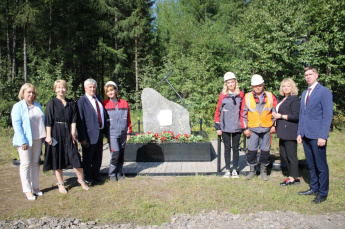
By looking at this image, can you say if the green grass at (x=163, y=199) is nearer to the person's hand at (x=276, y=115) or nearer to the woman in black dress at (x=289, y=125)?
the woman in black dress at (x=289, y=125)

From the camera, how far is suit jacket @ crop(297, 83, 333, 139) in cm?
363

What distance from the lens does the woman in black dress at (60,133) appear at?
402 centimetres

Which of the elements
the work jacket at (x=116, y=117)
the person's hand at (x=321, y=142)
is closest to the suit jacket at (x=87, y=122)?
the work jacket at (x=116, y=117)

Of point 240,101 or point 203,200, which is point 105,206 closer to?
point 203,200

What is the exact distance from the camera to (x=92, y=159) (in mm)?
4602

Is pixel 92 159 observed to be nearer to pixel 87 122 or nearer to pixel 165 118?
pixel 87 122

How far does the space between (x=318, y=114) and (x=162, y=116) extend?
13.7ft

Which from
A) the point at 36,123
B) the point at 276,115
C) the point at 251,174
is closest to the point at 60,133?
the point at 36,123

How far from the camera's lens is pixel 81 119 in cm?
431

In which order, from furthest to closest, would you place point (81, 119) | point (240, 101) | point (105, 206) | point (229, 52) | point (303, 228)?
1. point (229, 52)
2. point (240, 101)
3. point (81, 119)
4. point (105, 206)
5. point (303, 228)

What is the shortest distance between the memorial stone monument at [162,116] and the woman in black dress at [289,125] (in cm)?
301

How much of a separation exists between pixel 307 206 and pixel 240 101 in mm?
1982

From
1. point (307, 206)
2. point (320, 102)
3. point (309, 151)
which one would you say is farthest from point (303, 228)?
point (320, 102)

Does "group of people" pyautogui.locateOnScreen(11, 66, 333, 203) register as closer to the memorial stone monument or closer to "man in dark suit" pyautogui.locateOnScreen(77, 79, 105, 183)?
"man in dark suit" pyautogui.locateOnScreen(77, 79, 105, 183)
